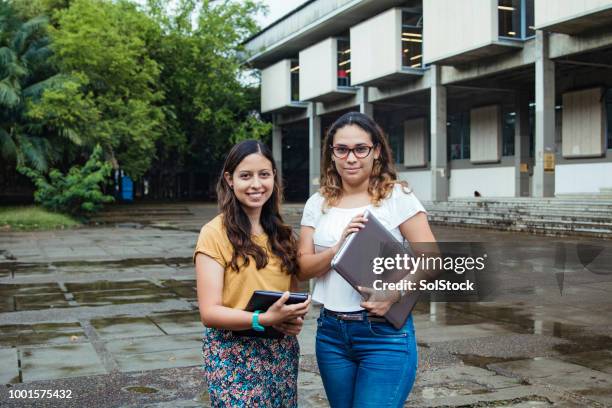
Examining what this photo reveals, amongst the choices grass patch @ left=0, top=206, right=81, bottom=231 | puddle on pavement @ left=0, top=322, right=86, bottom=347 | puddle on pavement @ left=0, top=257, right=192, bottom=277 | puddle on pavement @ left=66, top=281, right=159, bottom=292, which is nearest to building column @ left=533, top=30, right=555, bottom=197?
puddle on pavement @ left=0, top=257, right=192, bottom=277

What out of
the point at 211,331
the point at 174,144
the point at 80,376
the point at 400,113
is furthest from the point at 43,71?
the point at 211,331

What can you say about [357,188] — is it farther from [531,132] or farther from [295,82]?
[295,82]

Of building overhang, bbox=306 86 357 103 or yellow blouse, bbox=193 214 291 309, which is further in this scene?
building overhang, bbox=306 86 357 103

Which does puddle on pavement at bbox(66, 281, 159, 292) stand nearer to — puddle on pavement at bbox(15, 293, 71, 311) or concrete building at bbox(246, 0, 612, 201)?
puddle on pavement at bbox(15, 293, 71, 311)

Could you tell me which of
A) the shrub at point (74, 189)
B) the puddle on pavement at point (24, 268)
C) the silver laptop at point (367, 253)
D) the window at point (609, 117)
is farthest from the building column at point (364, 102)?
the silver laptop at point (367, 253)

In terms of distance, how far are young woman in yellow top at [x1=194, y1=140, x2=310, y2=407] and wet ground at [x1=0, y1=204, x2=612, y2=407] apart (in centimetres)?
93

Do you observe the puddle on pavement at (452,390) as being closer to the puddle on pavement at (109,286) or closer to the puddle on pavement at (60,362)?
the puddle on pavement at (60,362)

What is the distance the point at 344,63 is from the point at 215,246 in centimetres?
3256

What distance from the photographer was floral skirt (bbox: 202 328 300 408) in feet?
8.60

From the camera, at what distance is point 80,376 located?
5.21m

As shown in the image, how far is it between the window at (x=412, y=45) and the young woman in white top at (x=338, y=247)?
27.0 meters

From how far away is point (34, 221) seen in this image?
24.2 meters

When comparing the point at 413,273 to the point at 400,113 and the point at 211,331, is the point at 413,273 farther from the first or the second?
the point at 400,113

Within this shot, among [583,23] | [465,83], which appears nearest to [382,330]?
[583,23]
